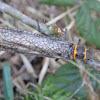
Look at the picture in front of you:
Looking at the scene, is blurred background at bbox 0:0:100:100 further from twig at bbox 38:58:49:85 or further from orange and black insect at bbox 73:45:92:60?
orange and black insect at bbox 73:45:92:60

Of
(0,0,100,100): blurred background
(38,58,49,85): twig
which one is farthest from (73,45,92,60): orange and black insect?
(38,58,49,85): twig

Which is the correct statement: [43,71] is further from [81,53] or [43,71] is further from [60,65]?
[81,53]

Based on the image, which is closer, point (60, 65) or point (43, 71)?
point (43, 71)

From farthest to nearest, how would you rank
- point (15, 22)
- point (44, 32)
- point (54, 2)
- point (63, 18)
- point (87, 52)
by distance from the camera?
1. point (63, 18)
2. point (15, 22)
3. point (54, 2)
4. point (87, 52)
5. point (44, 32)

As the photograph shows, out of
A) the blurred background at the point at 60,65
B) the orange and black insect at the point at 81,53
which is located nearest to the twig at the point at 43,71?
the blurred background at the point at 60,65

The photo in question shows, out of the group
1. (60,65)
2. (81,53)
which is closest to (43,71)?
(60,65)

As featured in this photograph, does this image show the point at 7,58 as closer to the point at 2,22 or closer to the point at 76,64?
the point at 2,22

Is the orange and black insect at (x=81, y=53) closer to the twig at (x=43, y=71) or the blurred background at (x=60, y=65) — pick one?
the blurred background at (x=60, y=65)

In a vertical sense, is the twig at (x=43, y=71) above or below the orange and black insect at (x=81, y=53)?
below

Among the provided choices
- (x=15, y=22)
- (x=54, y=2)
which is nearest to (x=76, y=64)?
(x=54, y=2)

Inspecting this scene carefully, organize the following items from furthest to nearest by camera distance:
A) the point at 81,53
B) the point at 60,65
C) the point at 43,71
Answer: the point at 60,65
the point at 43,71
the point at 81,53

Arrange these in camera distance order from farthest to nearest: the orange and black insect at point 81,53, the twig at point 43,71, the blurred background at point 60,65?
the twig at point 43,71, the blurred background at point 60,65, the orange and black insect at point 81,53
